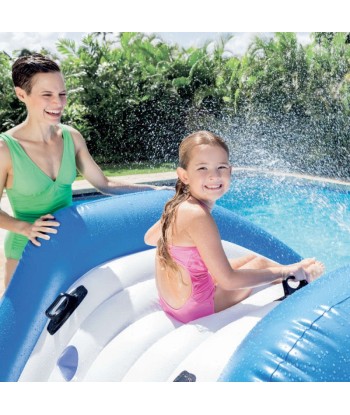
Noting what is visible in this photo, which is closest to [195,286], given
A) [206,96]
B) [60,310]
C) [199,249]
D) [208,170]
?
[199,249]

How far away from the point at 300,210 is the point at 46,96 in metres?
4.91

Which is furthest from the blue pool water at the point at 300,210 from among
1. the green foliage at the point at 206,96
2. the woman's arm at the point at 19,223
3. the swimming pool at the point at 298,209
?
the woman's arm at the point at 19,223

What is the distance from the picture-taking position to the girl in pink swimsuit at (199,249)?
67.7 inches

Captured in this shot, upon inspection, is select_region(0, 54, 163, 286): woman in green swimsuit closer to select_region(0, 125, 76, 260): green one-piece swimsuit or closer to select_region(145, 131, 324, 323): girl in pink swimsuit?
select_region(0, 125, 76, 260): green one-piece swimsuit

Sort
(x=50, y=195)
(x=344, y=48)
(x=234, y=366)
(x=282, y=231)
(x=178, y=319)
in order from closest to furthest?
(x=234, y=366), (x=178, y=319), (x=50, y=195), (x=282, y=231), (x=344, y=48)

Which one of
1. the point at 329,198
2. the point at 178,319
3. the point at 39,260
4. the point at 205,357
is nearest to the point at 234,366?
the point at 205,357

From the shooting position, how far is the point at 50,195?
212cm

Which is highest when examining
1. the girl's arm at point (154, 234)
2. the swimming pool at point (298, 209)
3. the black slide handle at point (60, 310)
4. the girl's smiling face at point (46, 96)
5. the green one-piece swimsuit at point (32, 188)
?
the girl's smiling face at point (46, 96)

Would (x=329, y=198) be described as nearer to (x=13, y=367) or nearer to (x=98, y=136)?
(x=98, y=136)

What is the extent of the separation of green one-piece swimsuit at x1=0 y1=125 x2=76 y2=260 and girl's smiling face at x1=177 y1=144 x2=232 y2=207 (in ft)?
1.88

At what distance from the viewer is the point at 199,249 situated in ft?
5.67

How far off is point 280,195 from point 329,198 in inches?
22.6

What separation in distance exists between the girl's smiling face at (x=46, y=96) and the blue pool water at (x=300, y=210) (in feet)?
11.3

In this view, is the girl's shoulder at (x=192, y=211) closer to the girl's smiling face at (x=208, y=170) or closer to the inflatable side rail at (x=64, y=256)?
the girl's smiling face at (x=208, y=170)
